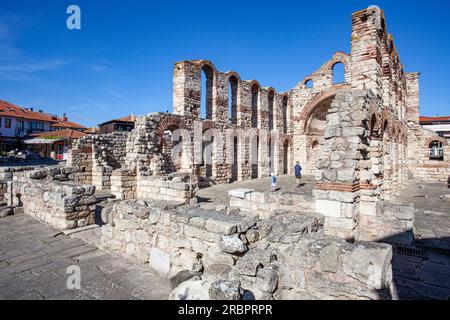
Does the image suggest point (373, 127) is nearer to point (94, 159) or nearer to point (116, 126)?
point (94, 159)

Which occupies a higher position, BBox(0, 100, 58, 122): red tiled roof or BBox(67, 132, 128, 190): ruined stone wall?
BBox(0, 100, 58, 122): red tiled roof

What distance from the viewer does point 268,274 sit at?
2738mm

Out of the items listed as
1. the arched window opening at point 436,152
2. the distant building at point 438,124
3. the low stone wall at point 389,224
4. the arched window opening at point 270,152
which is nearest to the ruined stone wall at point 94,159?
the arched window opening at point 270,152

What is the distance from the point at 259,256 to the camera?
3039 millimetres

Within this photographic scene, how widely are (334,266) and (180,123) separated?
38.7ft

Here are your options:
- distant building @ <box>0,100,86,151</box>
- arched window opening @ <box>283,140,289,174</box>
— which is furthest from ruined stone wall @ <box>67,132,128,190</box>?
distant building @ <box>0,100,86,151</box>

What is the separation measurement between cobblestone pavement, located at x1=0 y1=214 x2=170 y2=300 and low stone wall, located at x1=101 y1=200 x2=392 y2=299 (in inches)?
14.2

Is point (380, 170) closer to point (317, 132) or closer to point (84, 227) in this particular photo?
point (84, 227)

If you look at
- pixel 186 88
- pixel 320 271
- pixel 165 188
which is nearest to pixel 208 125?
pixel 186 88

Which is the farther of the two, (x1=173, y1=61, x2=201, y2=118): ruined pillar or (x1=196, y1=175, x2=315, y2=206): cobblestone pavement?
(x1=173, y1=61, x2=201, y2=118): ruined pillar

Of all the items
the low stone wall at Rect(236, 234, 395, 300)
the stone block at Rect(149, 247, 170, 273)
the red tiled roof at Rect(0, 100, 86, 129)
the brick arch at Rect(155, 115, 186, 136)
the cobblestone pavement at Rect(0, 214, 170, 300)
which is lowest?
the cobblestone pavement at Rect(0, 214, 170, 300)

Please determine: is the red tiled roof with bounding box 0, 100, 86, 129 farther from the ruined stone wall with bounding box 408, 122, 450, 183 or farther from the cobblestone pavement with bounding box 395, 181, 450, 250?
the ruined stone wall with bounding box 408, 122, 450, 183

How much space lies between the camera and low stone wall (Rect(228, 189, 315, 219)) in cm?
649

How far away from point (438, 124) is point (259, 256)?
165ft
